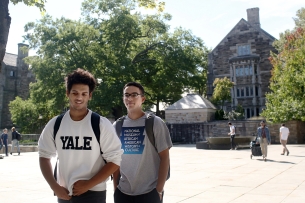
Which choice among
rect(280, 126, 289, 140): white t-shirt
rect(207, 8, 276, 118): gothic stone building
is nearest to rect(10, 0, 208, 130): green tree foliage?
rect(207, 8, 276, 118): gothic stone building

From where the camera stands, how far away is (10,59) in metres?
48.8

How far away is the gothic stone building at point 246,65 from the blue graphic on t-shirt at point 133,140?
3765cm

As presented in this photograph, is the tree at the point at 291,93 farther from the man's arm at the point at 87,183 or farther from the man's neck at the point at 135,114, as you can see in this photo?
the man's arm at the point at 87,183

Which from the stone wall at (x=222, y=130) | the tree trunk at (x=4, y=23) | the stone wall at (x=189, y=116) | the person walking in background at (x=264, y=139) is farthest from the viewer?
the stone wall at (x=189, y=116)

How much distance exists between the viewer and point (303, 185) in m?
7.58

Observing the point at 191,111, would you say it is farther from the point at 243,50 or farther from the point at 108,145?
the point at 108,145

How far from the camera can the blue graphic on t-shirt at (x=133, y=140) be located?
334 cm

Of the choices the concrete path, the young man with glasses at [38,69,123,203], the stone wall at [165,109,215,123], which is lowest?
the concrete path

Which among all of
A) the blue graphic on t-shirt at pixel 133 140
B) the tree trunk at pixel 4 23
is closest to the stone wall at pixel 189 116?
the tree trunk at pixel 4 23

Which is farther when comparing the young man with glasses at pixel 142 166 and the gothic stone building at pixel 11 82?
the gothic stone building at pixel 11 82

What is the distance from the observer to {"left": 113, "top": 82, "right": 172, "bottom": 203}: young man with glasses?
3230mm

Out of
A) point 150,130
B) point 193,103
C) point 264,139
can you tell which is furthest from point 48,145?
point 193,103

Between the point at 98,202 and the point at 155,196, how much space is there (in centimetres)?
73

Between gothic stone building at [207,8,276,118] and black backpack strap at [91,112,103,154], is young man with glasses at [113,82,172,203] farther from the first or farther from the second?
gothic stone building at [207,8,276,118]
